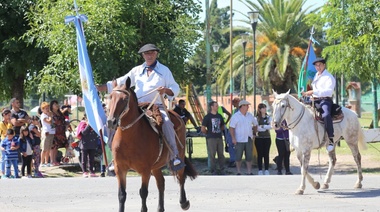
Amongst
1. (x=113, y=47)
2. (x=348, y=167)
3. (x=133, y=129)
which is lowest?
(x=348, y=167)

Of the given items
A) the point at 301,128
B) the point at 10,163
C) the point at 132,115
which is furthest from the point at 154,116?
the point at 10,163

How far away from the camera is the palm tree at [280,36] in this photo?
53188mm

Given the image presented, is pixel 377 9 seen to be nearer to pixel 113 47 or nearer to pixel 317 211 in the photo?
pixel 113 47

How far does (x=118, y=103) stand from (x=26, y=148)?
10284mm

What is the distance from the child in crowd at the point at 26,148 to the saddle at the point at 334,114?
26.9ft

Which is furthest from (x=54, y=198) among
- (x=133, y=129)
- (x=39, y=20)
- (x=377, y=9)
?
(x=377, y=9)

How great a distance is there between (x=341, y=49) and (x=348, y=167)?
4112 millimetres

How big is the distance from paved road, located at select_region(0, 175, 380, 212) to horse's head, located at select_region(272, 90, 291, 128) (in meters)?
1.43

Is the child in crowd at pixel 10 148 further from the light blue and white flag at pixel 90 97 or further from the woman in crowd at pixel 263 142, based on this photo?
the woman in crowd at pixel 263 142

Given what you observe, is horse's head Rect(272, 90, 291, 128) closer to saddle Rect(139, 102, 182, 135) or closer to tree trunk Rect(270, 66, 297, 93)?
saddle Rect(139, 102, 182, 135)

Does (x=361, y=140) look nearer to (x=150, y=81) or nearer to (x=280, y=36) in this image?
(x=150, y=81)

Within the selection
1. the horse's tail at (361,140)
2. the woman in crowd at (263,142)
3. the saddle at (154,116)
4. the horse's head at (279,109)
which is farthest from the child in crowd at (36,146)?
the saddle at (154,116)

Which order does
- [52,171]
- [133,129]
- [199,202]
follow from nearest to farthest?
[133,129], [199,202], [52,171]

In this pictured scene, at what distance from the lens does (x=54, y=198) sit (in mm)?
15398
